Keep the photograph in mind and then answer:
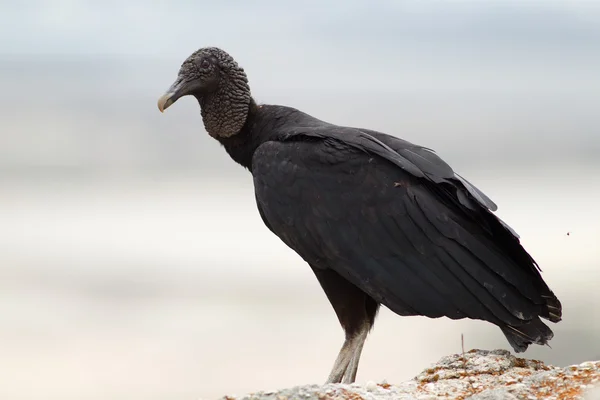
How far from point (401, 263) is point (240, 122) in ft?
5.52

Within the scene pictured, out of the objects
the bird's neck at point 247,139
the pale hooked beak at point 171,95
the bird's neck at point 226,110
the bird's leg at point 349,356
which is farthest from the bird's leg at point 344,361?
the pale hooked beak at point 171,95

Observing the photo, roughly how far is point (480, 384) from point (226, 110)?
260 cm

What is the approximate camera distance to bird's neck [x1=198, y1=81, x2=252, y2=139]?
6930mm

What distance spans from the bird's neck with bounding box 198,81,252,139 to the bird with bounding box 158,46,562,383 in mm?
407

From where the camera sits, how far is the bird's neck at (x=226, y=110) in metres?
6.93

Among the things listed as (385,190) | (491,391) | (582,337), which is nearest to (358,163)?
(385,190)

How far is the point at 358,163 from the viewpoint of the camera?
6129 millimetres

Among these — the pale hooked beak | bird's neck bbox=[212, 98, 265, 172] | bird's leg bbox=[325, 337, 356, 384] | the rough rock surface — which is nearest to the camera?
the rough rock surface

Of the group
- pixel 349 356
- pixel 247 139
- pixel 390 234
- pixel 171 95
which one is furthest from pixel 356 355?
pixel 171 95

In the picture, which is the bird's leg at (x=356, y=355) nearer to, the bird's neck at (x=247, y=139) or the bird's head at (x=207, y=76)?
the bird's neck at (x=247, y=139)

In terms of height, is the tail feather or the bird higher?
the bird

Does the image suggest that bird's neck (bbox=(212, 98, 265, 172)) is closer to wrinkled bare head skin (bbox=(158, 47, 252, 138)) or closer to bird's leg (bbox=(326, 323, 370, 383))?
wrinkled bare head skin (bbox=(158, 47, 252, 138))

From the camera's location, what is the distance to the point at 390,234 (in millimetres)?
5949

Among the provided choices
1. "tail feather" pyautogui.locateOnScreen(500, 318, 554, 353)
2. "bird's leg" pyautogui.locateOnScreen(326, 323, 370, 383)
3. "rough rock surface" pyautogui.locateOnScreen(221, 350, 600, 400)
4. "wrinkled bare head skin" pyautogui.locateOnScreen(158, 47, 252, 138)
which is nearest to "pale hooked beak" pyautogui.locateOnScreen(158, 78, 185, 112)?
"wrinkled bare head skin" pyautogui.locateOnScreen(158, 47, 252, 138)
